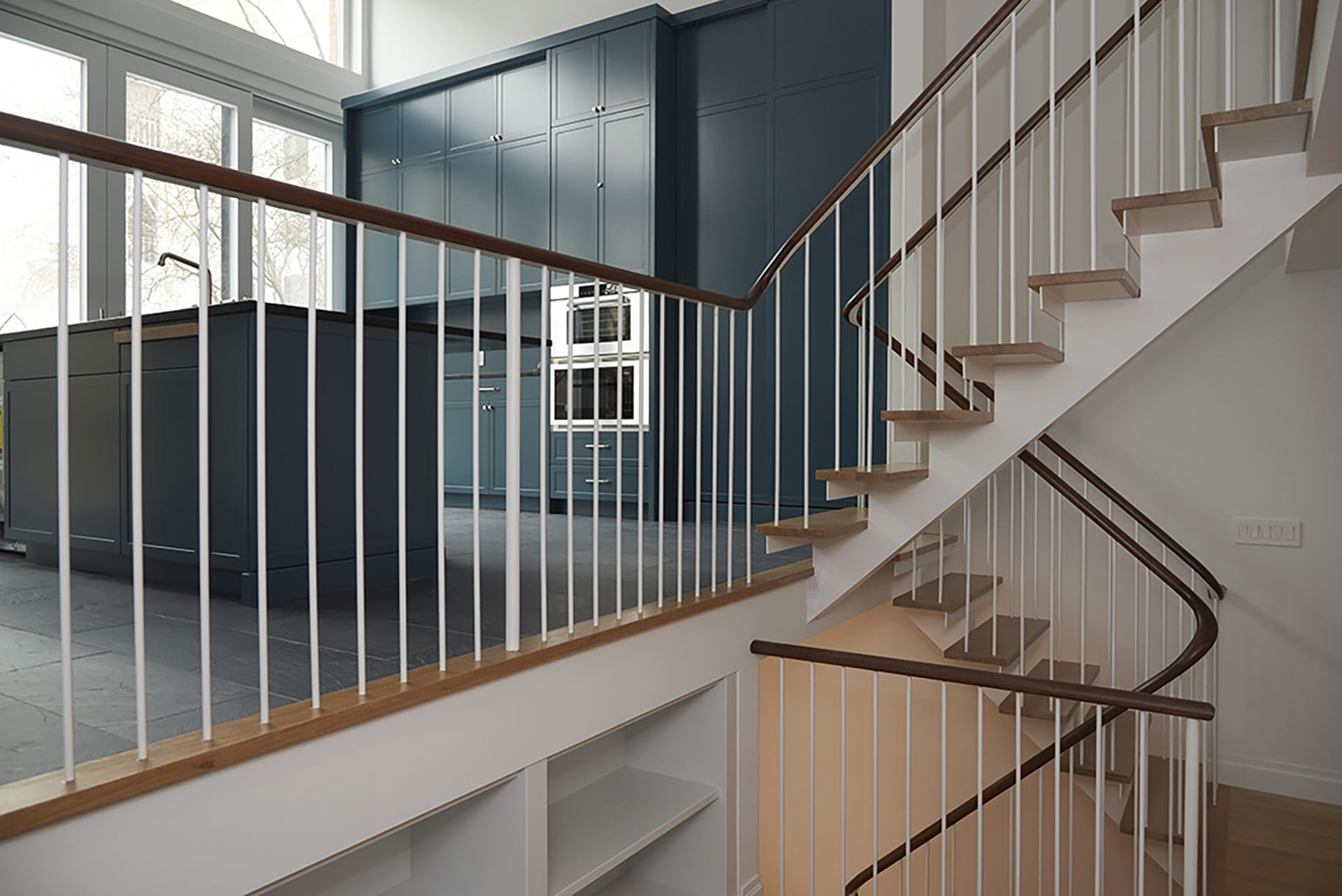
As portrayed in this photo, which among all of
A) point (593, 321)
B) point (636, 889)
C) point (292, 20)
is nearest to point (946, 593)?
point (636, 889)

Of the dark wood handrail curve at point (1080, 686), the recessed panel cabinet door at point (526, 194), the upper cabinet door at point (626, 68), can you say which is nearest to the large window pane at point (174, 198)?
the recessed panel cabinet door at point (526, 194)

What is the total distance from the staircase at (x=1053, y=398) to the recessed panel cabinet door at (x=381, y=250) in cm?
361

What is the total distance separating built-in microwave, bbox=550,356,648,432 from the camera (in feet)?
16.5

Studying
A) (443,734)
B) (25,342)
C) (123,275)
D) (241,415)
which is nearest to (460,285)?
Result: (123,275)

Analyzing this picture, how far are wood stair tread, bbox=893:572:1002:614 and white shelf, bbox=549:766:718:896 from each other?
1310 millimetres

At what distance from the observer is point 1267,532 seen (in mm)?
3918

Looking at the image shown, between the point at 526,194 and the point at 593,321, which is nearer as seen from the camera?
the point at 593,321

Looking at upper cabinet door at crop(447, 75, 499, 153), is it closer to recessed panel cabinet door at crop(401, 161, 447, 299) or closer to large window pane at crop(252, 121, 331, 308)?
recessed panel cabinet door at crop(401, 161, 447, 299)

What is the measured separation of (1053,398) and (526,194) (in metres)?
3.75

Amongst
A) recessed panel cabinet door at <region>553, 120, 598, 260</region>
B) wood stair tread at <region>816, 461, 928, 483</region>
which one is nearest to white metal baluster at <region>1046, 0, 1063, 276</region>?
wood stair tread at <region>816, 461, 928, 483</region>

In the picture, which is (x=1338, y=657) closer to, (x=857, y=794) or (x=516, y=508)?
(x=857, y=794)

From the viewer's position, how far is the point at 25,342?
11.8ft

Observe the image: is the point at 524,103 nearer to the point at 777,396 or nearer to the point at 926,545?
the point at 777,396

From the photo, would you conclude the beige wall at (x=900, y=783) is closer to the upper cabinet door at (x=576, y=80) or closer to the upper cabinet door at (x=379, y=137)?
the upper cabinet door at (x=576, y=80)
